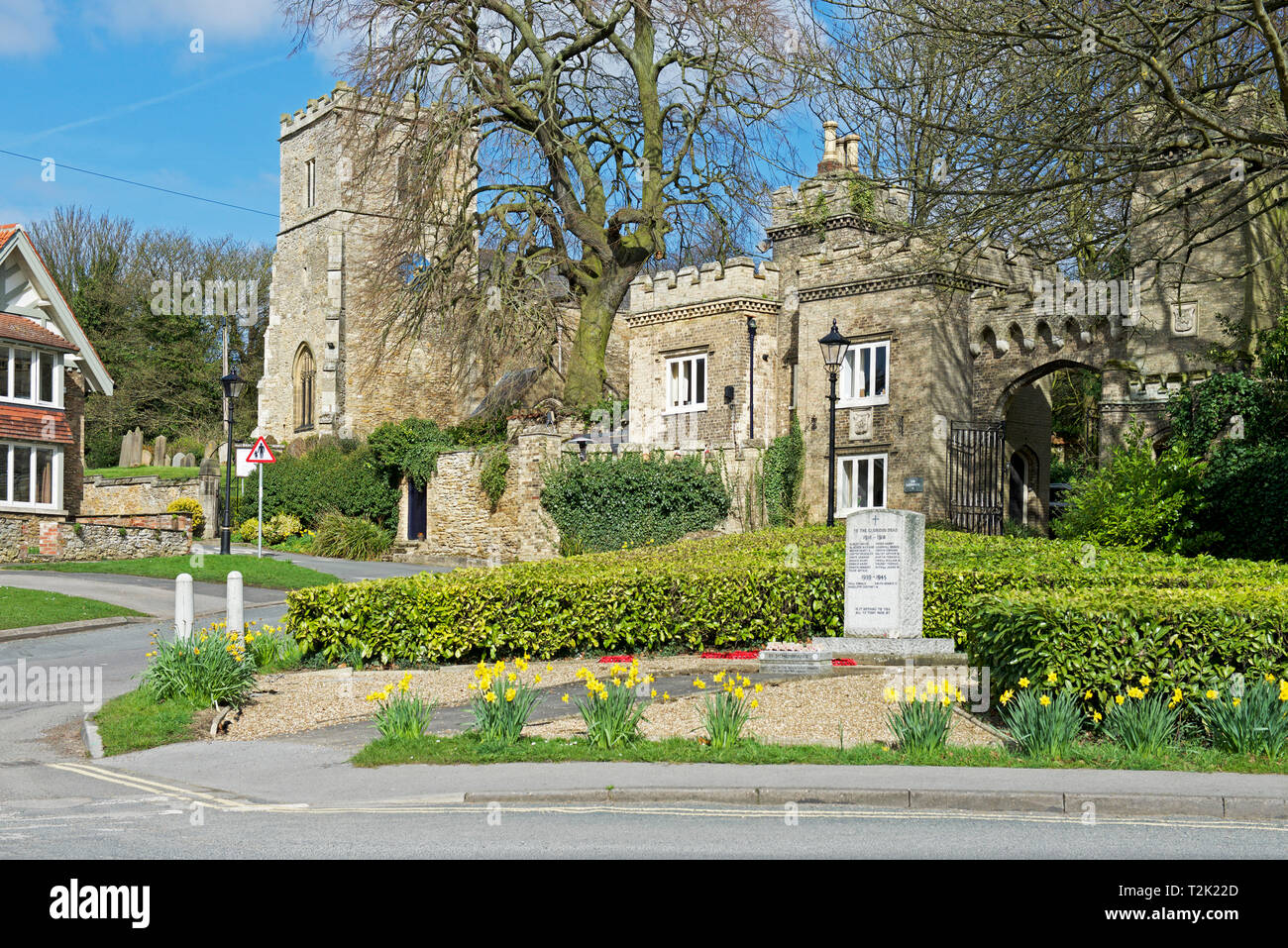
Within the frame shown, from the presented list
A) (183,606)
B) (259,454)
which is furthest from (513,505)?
(183,606)

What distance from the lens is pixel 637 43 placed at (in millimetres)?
37750

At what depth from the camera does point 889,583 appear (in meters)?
16.3

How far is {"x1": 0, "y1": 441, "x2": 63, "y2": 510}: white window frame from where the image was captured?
35.7 meters

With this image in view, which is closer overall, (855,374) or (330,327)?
(855,374)

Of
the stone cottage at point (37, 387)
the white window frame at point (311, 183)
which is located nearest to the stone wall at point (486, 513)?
the stone cottage at point (37, 387)

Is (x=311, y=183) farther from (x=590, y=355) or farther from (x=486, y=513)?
(x=486, y=513)

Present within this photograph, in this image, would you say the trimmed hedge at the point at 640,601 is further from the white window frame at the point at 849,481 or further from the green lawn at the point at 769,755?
the white window frame at the point at 849,481

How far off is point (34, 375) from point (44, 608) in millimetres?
18000

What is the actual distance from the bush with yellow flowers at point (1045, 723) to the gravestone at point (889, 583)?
5348 mm

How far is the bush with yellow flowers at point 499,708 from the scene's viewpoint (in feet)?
35.2

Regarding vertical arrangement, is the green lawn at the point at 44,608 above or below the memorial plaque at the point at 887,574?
below

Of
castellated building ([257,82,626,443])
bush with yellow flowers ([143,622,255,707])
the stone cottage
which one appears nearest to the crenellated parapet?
castellated building ([257,82,626,443])

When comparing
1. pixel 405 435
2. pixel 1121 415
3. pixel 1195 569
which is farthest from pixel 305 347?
pixel 1195 569

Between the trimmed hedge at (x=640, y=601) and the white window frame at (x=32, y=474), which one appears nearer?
the trimmed hedge at (x=640, y=601)
